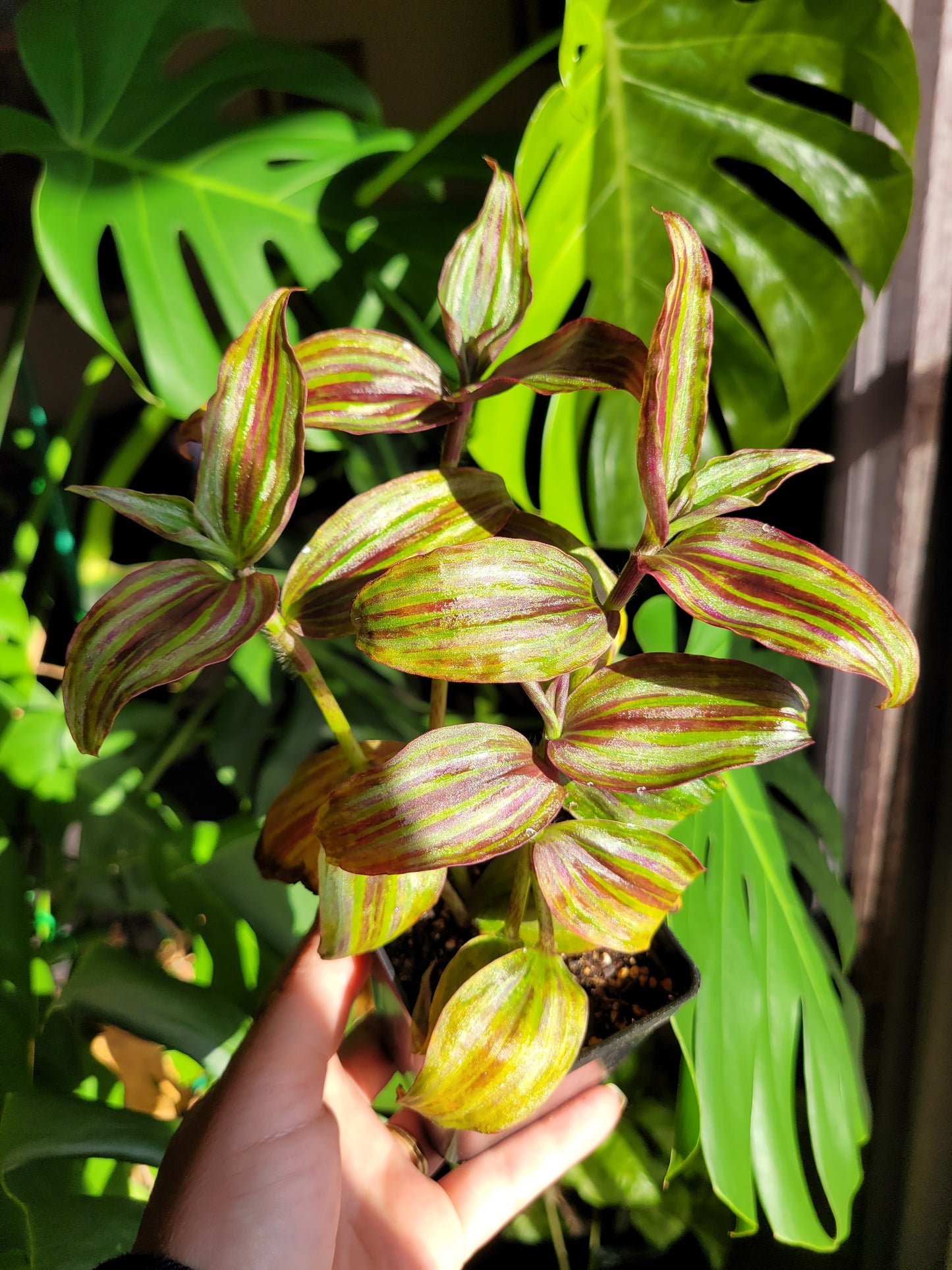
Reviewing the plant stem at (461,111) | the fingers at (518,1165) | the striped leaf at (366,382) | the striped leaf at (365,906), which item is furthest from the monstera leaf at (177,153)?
the fingers at (518,1165)

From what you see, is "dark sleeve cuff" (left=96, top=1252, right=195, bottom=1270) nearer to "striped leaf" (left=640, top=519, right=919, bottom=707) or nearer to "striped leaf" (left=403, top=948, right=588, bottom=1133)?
"striped leaf" (left=403, top=948, right=588, bottom=1133)

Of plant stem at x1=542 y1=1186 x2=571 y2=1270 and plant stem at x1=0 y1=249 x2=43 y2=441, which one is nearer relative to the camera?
plant stem at x1=0 y1=249 x2=43 y2=441

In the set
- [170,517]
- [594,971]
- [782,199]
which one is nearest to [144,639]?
[170,517]

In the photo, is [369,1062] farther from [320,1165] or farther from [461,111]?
[461,111]

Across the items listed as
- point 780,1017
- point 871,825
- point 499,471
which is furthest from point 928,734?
point 499,471

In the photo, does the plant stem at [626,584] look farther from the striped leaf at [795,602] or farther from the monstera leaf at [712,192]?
the monstera leaf at [712,192]

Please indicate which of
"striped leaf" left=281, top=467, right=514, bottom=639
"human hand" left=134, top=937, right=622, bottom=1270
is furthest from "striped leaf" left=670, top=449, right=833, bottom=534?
"human hand" left=134, top=937, right=622, bottom=1270

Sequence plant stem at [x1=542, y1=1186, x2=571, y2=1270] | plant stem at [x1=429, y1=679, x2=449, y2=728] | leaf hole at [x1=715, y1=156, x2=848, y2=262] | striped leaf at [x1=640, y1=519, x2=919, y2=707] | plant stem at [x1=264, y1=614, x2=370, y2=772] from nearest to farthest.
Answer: striped leaf at [x1=640, y1=519, x2=919, y2=707] → plant stem at [x1=264, y1=614, x2=370, y2=772] → plant stem at [x1=429, y1=679, x2=449, y2=728] → leaf hole at [x1=715, y1=156, x2=848, y2=262] → plant stem at [x1=542, y1=1186, x2=571, y2=1270]
